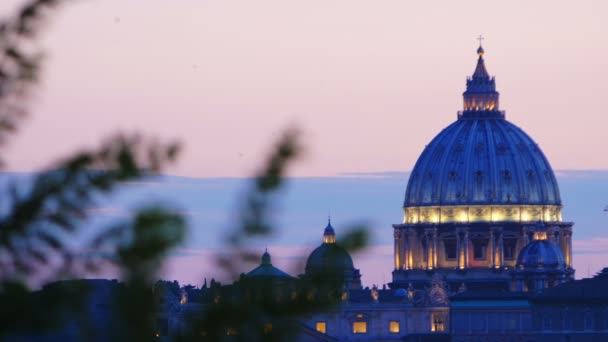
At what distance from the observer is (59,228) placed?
296 inches

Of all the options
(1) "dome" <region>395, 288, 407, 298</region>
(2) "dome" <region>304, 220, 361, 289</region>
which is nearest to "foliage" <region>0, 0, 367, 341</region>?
(2) "dome" <region>304, 220, 361, 289</region>

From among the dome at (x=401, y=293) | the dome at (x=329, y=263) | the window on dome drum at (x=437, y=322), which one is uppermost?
the dome at (x=401, y=293)

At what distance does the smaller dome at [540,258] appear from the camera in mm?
186625

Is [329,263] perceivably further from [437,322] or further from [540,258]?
[437,322]

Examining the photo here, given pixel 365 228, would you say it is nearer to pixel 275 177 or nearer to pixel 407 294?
pixel 275 177

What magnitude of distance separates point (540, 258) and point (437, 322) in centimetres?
978

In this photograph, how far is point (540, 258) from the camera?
615ft

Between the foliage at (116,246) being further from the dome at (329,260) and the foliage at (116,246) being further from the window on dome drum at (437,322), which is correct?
the window on dome drum at (437,322)

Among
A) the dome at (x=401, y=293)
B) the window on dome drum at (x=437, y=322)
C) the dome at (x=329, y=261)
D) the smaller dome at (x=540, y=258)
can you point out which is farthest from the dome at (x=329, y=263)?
the dome at (x=401, y=293)

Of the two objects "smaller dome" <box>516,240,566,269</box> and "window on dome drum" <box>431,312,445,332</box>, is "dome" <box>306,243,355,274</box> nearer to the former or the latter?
"smaller dome" <box>516,240,566,269</box>

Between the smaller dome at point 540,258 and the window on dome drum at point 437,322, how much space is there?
7407 mm

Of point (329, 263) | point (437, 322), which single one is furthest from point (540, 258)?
point (329, 263)

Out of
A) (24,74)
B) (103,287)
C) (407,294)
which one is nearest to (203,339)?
(24,74)

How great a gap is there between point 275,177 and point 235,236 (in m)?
0.24
